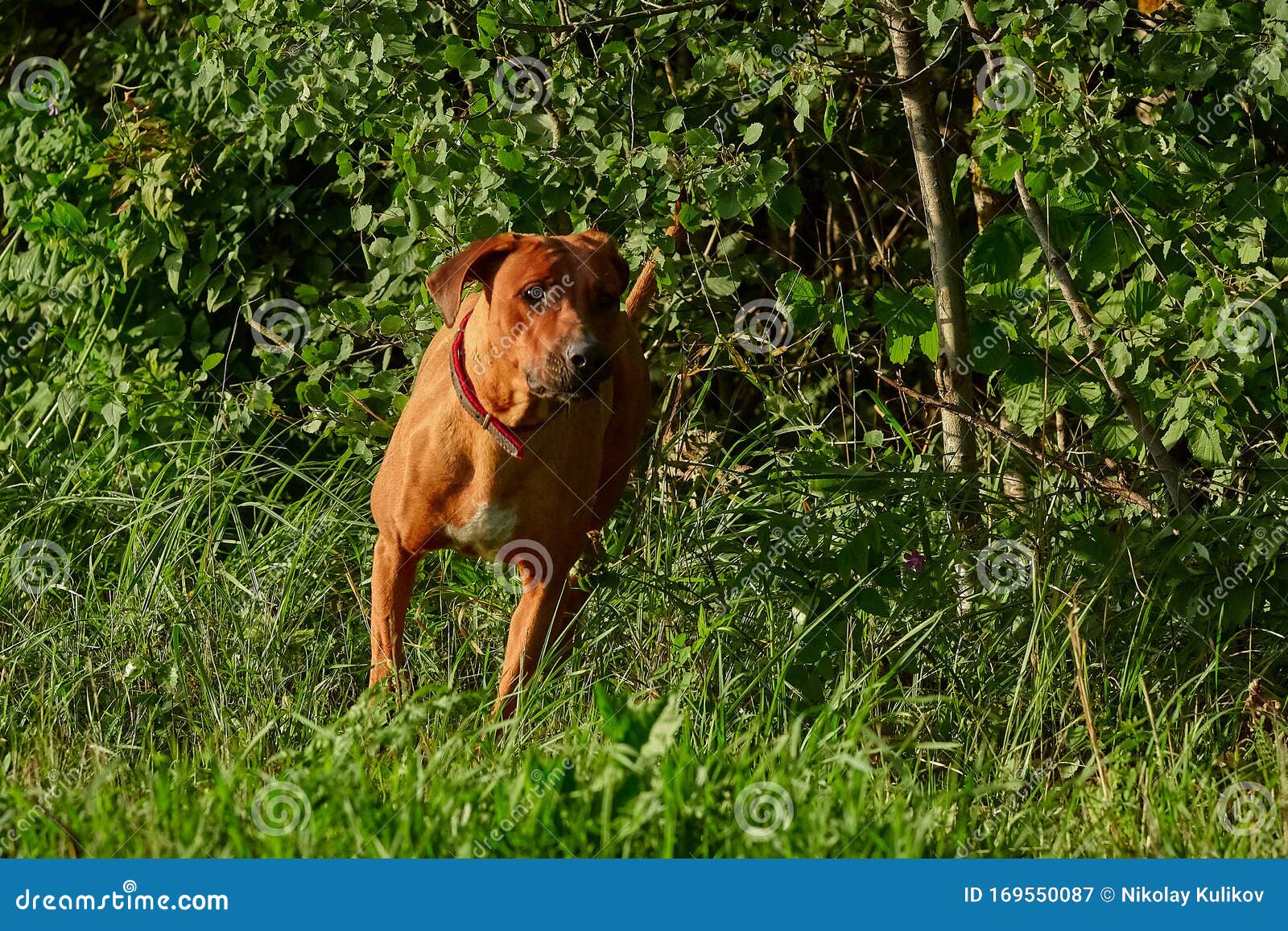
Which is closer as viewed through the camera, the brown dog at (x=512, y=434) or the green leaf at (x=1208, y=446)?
the brown dog at (x=512, y=434)

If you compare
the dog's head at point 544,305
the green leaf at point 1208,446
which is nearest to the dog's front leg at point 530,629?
the dog's head at point 544,305

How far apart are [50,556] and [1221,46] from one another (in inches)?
148

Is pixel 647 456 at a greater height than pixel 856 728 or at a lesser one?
greater

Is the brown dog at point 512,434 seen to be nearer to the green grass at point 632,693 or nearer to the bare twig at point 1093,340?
the green grass at point 632,693

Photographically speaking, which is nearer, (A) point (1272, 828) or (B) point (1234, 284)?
(A) point (1272, 828)

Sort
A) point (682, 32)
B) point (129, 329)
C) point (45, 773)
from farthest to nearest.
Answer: point (129, 329) < point (682, 32) < point (45, 773)

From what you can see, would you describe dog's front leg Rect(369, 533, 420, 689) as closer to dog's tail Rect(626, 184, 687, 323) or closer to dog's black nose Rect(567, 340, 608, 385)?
dog's black nose Rect(567, 340, 608, 385)

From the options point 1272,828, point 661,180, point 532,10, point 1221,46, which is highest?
point 1221,46

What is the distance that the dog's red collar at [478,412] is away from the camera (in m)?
3.43

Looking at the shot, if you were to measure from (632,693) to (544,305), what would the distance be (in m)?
1.16

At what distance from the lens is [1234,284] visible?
383cm

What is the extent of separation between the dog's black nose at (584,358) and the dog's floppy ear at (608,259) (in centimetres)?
25

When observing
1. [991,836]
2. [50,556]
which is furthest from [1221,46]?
[50,556]

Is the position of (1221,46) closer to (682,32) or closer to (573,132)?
(682,32)
